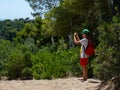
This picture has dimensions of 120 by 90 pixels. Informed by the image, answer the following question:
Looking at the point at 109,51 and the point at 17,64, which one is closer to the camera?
the point at 109,51

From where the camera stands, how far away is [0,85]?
31.3 ft

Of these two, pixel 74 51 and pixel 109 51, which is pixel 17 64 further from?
pixel 109 51

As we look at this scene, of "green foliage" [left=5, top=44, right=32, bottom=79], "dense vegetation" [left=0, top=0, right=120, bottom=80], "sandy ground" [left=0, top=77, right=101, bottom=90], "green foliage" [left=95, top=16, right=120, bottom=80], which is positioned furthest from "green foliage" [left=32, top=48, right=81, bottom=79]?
"green foliage" [left=95, top=16, right=120, bottom=80]

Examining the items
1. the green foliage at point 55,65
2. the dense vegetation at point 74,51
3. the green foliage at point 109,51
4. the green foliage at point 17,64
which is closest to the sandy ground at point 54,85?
the green foliage at point 109,51

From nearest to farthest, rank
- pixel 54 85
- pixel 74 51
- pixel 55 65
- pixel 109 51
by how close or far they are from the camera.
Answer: pixel 54 85, pixel 109 51, pixel 55 65, pixel 74 51

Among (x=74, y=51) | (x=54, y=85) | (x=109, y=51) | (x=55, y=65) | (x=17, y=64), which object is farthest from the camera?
(x=17, y=64)

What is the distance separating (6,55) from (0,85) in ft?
23.3

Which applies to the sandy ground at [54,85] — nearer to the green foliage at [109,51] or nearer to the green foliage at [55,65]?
the green foliage at [109,51]

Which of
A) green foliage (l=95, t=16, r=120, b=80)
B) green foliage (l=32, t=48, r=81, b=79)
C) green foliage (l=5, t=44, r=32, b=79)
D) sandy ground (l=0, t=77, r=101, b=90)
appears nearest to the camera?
sandy ground (l=0, t=77, r=101, b=90)

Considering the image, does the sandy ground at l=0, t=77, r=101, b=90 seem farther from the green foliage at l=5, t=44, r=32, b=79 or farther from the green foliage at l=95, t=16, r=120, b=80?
the green foliage at l=5, t=44, r=32, b=79

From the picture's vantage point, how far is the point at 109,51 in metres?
9.68

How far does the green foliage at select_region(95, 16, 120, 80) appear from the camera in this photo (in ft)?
31.7

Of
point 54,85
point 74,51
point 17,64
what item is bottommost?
point 54,85

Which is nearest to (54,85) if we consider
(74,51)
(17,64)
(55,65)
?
(55,65)
